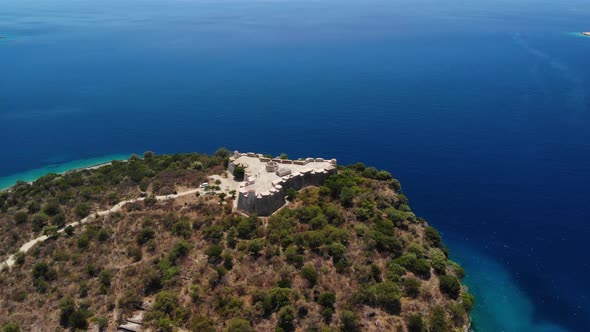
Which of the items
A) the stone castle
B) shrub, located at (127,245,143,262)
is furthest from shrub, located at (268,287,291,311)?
shrub, located at (127,245,143,262)

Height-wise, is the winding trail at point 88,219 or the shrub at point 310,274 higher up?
the shrub at point 310,274

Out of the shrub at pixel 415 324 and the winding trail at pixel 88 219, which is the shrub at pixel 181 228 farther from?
the shrub at pixel 415 324

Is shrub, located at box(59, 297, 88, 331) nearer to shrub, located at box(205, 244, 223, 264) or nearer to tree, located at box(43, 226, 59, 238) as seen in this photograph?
shrub, located at box(205, 244, 223, 264)

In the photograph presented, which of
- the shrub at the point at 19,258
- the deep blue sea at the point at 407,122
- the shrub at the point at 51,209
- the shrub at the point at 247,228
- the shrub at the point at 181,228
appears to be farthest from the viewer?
the deep blue sea at the point at 407,122

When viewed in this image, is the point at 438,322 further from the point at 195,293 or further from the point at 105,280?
the point at 105,280

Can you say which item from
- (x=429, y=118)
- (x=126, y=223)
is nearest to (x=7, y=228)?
(x=126, y=223)

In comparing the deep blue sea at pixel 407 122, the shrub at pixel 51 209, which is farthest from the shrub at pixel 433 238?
the shrub at pixel 51 209

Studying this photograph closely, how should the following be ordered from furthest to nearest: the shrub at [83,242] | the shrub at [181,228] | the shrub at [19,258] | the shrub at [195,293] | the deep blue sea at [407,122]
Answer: the deep blue sea at [407,122] < the shrub at [181,228] < the shrub at [83,242] < the shrub at [19,258] < the shrub at [195,293]

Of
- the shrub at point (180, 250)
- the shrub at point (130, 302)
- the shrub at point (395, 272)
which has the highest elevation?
the shrub at point (395, 272)
